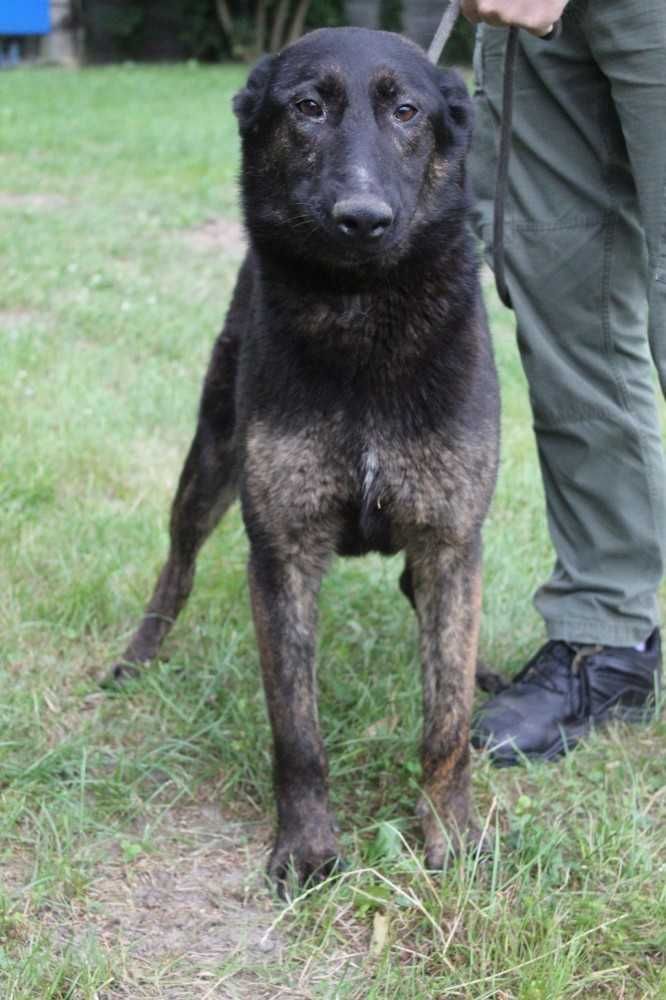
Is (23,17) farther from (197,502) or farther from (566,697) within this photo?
(566,697)

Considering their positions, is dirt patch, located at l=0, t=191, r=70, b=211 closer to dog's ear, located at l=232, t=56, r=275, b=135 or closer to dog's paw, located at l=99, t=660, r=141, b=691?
dog's paw, located at l=99, t=660, r=141, b=691

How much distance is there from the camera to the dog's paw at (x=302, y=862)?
2410 mm

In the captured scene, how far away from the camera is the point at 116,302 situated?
605cm

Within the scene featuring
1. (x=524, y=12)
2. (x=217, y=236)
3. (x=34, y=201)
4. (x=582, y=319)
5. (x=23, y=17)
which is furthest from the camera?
(x=23, y=17)

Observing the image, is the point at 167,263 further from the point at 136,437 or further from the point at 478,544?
the point at 478,544

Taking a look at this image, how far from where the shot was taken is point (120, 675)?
3154 millimetres

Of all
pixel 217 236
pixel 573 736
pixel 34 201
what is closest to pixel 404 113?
pixel 573 736

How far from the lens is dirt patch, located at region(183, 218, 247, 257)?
717cm

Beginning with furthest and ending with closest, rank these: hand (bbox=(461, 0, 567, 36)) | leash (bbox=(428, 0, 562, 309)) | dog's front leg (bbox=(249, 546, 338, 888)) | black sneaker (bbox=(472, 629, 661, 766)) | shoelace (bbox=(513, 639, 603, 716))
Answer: shoelace (bbox=(513, 639, 603, 716))
black sneaker (bbox=(472, 629, 661, 766))
leash (bbox=(428, 0, 562, 309))
dog's front leg (bbox=(249, 546, 338, 888))
hand (bbox=(461, 0, 567, 36))

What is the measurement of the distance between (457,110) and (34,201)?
616 centimetres

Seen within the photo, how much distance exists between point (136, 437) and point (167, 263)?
2.53m

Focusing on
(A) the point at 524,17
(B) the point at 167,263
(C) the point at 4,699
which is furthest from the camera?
(B) the point at 167,263

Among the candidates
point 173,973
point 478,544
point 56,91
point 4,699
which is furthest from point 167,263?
point 56,91

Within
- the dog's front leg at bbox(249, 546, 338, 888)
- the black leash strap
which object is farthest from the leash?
the dog's front leg at bbox(249, 546, 338, 888)
